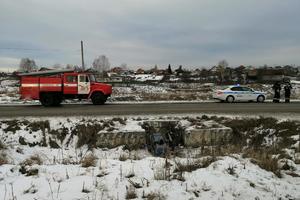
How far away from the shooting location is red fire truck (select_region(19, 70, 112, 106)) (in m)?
20.9

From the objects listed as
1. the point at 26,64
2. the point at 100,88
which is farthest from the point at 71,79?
the point at 26,64

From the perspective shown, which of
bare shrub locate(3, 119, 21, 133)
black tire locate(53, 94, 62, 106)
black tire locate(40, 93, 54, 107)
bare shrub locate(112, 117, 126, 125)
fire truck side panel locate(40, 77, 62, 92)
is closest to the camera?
bare shrub locate(3, 119, 21, 133)

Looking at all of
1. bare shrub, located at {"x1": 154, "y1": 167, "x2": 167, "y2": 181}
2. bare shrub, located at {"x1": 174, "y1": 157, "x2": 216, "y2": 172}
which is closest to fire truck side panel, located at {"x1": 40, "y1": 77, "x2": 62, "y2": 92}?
bare shrub, located at {"x1": 174, "y1": 157, "x2": 216, "y2": 172}

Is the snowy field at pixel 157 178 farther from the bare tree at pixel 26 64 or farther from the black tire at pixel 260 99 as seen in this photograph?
the bare tree at pixel 26 64

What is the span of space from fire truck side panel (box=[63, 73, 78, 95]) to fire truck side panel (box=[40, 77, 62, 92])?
0.39 m

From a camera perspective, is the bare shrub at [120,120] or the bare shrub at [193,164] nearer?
the bare shrub at [193,164]

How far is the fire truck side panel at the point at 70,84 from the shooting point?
846 inches

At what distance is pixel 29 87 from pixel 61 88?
6.67 feet

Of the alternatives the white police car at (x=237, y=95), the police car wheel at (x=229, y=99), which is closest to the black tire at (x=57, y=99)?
the white police car at (x=237, y=95)

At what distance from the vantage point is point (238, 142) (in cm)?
1284

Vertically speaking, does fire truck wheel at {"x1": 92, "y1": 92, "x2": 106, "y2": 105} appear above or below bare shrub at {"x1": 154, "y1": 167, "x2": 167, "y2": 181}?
above

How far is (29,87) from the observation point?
20.9 meters

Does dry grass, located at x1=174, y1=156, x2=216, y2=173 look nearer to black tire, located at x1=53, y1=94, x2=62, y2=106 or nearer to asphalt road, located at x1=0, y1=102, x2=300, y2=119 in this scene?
asphalt road, located at x1=0, y1=102, x2=300, y2=119

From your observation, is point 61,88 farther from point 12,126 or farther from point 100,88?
point 12,126
